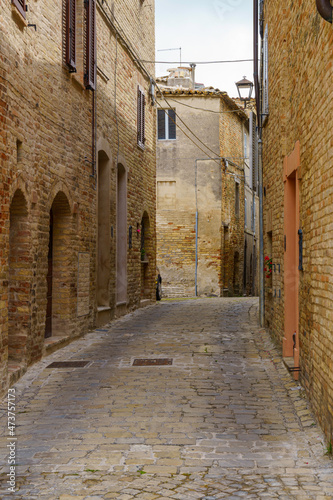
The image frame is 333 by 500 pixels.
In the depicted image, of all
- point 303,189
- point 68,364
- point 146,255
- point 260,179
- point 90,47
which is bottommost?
point 68,364

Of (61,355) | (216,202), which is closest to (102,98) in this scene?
(61,355)

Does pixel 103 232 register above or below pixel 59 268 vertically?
above

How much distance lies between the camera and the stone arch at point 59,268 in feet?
31.7

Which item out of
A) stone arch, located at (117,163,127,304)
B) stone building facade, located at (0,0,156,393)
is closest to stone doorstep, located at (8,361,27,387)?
stone building facade, located at (0,0,156,393)

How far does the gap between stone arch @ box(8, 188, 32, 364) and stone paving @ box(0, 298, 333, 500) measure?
487 mm

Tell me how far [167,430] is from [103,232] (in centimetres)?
797

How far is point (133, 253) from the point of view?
15.2m

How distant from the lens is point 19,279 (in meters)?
7.69

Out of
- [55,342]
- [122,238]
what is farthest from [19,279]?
[122,238]

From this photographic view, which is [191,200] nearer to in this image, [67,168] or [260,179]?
[260,179]

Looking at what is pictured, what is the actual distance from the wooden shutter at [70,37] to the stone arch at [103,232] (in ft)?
10.1

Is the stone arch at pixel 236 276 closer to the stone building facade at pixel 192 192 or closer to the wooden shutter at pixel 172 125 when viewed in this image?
the stone building facade at pixel 192 192

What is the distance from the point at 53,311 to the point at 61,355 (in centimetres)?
116

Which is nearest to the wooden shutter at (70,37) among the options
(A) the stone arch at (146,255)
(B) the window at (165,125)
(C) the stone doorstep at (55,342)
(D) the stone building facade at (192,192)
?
(C) the stone doorstep at (55,342)
